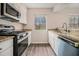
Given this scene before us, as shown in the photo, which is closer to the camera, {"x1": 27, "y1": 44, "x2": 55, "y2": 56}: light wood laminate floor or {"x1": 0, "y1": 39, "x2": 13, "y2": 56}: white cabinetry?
{"x1": 0, "y1": 39, "x2": 13, "y2": 56}: white cabinetry

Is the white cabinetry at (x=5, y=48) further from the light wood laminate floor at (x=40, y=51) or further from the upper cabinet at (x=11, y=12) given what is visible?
the light wood laminate floor at (x=40, y=51)

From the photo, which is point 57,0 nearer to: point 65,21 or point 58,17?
point 65,21

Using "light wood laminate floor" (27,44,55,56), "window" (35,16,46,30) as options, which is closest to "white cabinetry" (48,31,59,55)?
"light wood laminate floor" (27,44,55,56)

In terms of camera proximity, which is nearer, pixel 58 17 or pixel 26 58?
pixel 26 58

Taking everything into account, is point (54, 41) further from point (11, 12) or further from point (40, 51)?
point (11, 12)

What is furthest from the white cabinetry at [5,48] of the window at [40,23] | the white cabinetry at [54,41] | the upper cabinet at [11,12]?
the window at [40,23]

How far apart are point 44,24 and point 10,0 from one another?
13.6 feet

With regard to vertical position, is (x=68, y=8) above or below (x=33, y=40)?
above

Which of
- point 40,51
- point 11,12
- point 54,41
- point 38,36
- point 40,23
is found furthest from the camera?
point 40,23

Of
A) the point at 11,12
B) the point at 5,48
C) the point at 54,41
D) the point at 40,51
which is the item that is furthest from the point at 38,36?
the point at 5,48

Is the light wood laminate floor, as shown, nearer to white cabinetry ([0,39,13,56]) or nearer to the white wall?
the white wall

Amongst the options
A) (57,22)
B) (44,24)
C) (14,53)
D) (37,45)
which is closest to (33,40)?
(37,45)

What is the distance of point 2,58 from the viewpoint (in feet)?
1.95

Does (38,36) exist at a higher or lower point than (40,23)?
lower
